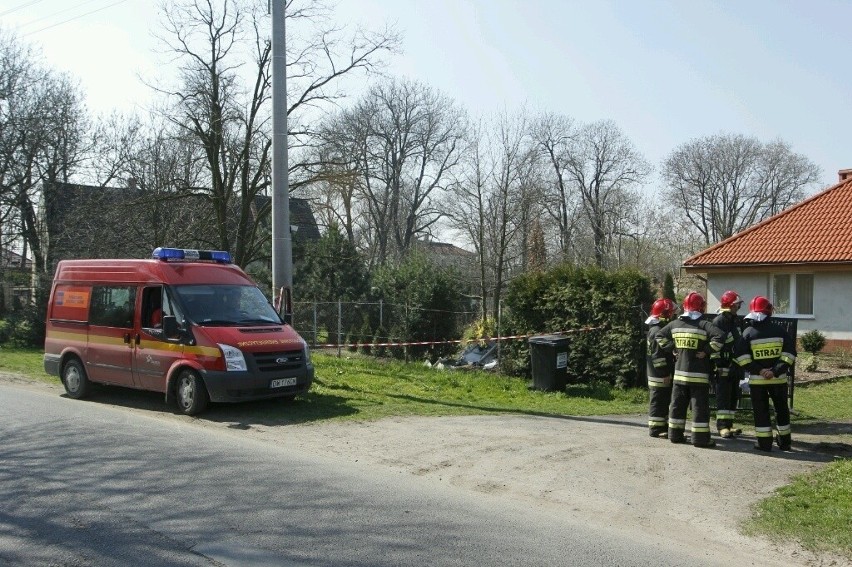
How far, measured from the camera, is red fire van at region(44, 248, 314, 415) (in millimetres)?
11188

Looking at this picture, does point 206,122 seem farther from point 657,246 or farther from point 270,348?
point 657,246

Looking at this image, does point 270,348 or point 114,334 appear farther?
point 114,334

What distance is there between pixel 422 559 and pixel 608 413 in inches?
294

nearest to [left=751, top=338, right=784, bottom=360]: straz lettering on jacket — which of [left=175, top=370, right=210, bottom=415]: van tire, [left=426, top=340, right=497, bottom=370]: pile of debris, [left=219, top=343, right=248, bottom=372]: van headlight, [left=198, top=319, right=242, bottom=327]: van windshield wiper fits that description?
[left=219, top=343, right=248, bottom=372]: van headlight

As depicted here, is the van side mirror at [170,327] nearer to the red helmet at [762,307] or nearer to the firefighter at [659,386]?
the firefighter at [659,386]

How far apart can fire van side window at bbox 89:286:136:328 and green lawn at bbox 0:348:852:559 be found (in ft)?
9.09

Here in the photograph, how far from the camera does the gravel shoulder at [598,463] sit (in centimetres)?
644

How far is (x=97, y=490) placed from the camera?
23.1ft

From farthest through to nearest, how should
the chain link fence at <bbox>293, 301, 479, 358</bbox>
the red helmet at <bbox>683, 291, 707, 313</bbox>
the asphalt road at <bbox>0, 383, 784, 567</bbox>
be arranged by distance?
the chain link fence at <bbox>293, 301, 479, 358</bbox> → the red helmet at <bbox>683, 291, 707, 313</bbox> → the asphalt road at <bbox>0, 383, 784, 567</bbox>

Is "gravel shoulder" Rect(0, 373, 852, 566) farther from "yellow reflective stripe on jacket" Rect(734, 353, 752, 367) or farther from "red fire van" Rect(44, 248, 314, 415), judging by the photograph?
"yellow reflective stripe on jacket" Rect(734, 353, 752, 367)

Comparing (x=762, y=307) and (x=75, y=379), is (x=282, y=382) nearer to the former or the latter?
(x=75, y=379)

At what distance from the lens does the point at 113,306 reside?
12664 millimetres

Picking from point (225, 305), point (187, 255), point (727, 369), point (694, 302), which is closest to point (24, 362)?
point (187, 255)

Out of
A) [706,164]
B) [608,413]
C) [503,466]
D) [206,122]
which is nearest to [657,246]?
[706,164]
